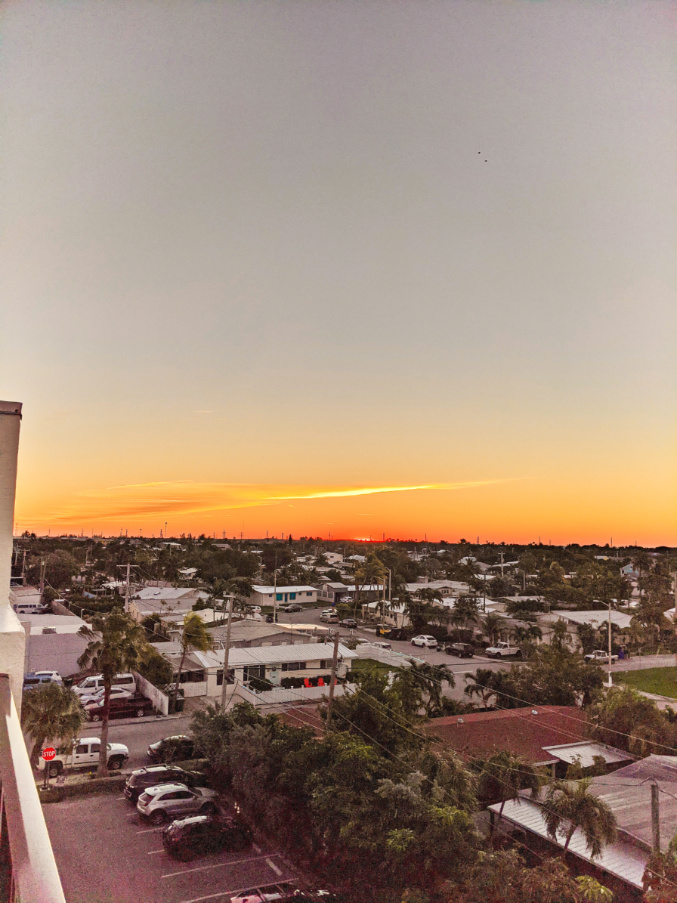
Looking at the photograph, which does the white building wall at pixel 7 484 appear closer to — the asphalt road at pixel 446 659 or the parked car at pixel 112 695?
the parked car at pixel 112 695

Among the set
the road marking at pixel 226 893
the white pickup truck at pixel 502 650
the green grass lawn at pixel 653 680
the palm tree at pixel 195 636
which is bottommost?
the white pickup truck at pixel 502 650

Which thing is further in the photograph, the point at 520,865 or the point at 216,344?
the point at 216,344

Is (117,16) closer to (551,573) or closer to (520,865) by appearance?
(520,865)

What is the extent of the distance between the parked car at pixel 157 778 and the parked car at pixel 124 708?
2.62 metres

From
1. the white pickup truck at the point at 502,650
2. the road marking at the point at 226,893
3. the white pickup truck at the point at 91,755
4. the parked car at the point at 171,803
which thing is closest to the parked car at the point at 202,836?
the parked car at the point at 171,803

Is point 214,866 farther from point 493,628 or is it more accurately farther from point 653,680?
point 493,628

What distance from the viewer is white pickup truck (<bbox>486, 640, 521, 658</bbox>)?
14.9 meters

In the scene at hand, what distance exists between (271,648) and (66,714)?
220 inches

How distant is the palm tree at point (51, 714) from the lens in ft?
20.4

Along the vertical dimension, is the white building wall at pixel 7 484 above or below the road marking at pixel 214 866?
above

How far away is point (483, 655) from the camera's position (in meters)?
14.9

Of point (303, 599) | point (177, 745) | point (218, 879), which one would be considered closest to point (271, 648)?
point (177, 745)

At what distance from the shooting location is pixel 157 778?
662 centimetres

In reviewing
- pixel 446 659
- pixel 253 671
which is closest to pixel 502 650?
pixel 446 659
